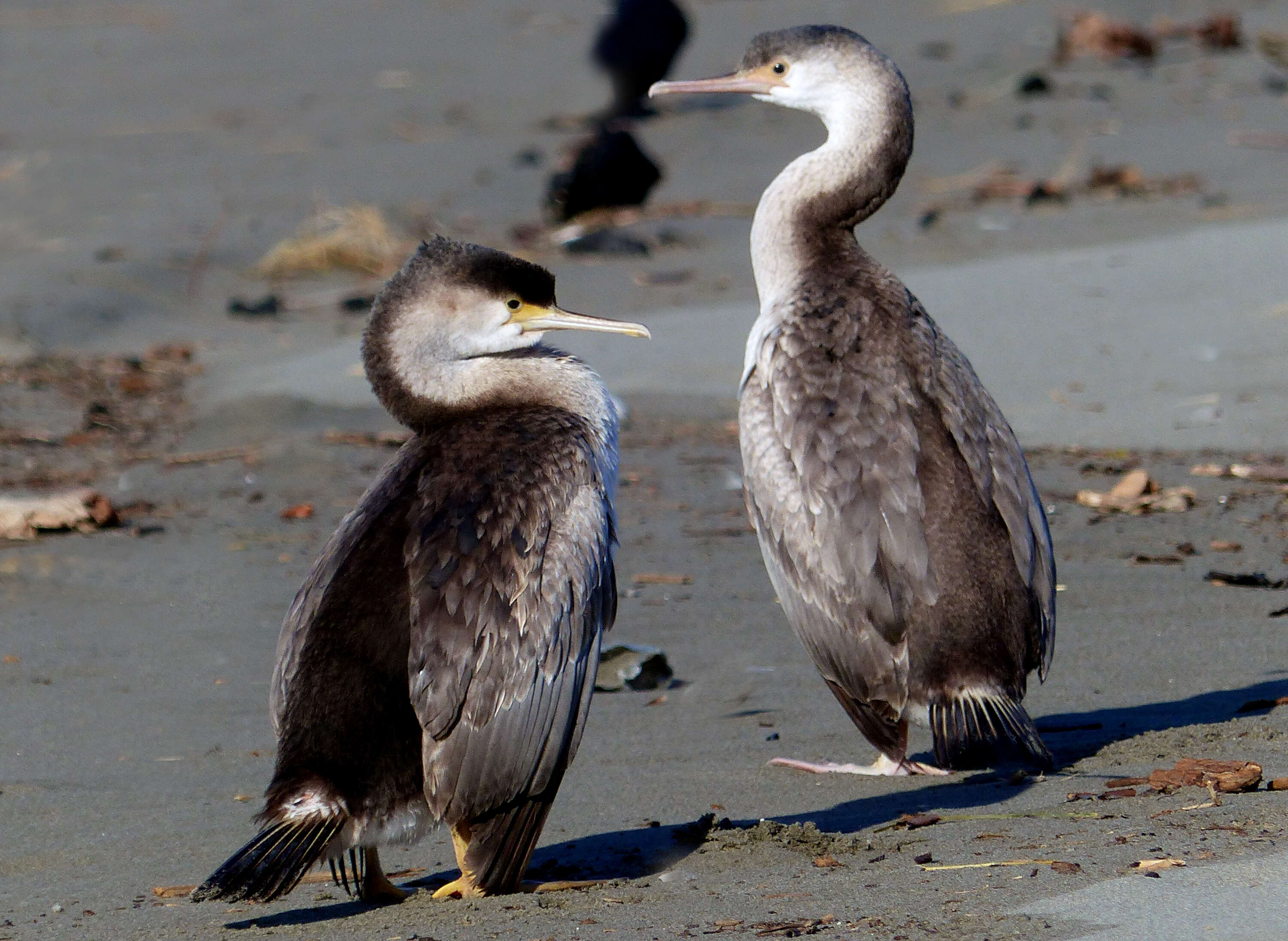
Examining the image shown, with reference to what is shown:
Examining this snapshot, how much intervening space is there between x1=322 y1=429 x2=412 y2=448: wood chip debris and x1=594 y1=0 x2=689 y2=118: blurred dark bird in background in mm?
8682

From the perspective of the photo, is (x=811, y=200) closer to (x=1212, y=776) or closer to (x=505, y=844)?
(x=1212, y=776)

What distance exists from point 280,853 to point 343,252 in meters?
10.9

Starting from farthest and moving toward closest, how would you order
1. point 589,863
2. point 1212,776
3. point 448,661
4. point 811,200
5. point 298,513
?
1. point 298,513
2. point 811,200
3. point 589,863
4. point 1212,776
5. point 448,661

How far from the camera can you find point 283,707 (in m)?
4.49

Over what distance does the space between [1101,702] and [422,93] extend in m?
16.7

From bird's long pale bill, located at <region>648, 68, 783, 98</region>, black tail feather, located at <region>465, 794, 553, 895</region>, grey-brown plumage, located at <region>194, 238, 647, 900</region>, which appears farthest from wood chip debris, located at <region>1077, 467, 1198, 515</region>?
black tail feather, located at <region>465, 794, 553, 895</region>

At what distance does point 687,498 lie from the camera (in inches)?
343

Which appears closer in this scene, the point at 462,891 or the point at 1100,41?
the point at 462,891

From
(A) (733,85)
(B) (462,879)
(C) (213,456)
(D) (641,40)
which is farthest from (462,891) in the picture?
(D) (641,40)

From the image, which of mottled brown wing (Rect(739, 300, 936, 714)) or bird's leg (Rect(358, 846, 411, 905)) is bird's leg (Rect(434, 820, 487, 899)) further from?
mottled brown wing (Rect(739, 300, 936, 714))

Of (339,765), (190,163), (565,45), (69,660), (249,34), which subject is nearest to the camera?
(339,765)

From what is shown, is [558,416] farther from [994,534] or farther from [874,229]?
[874,229]

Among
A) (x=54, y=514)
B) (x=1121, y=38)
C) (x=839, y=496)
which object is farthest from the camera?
(x=1121, y=38)

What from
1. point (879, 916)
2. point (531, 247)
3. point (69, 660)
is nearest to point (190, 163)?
point (531, 247)
